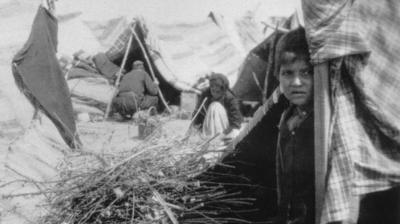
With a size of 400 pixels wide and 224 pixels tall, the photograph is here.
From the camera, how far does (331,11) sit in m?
1.76

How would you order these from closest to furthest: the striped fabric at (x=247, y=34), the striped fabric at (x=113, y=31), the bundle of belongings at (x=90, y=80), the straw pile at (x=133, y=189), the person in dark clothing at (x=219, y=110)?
the straw pile at (x=133, y=189)
the person in dark clothing at (x=219, y=110)
the bundle of belongings at (x=90, y=80)
the striped fabric at (x=113, y=31)
the striped fabric at (x=247, y=34)

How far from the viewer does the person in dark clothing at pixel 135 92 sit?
1138 cm

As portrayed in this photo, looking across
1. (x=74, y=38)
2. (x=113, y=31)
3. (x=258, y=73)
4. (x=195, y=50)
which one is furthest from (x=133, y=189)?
(x=113, y=31)

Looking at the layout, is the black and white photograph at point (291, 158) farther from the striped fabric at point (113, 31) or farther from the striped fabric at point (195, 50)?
the striped fabric at point (113, 31)

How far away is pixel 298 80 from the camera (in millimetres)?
2215

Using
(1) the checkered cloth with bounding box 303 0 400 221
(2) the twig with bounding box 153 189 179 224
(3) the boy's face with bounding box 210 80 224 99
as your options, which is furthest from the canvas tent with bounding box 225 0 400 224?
(3) the boy's face with bounding box 210 80 224 99

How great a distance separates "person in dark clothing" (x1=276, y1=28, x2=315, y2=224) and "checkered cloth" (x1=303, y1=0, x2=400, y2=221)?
1.24ft

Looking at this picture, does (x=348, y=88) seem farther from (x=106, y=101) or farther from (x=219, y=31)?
(x=219, y=31)

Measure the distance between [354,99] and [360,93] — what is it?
1.8 inches

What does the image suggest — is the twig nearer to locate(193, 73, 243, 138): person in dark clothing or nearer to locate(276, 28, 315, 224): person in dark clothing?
locate(276, 28, 315, 224): person in dark clothing

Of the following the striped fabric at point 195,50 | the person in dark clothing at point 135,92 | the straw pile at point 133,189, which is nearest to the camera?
the straw pile at point 133,189

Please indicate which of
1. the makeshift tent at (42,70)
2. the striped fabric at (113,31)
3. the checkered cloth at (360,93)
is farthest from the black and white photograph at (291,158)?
the striped fabric at (113,31)

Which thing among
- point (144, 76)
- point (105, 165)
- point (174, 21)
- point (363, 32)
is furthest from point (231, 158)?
point (174, 21)

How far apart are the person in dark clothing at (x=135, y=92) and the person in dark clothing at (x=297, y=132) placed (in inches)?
357
